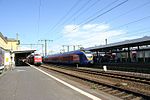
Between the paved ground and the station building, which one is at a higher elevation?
the station building

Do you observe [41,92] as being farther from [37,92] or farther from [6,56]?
[6,56]

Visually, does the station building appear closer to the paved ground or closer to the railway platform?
the paved ground

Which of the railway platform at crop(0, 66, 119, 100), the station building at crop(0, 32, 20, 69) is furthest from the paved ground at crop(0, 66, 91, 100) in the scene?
the station building at crop(0, 32, 20, 69)

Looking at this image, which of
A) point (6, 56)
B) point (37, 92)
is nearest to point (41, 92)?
point (37, 92)

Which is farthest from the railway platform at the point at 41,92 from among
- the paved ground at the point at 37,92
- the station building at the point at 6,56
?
the station building at the point at 6,56

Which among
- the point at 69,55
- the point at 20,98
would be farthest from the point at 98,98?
the point at 69,55

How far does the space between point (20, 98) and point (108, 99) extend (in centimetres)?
345

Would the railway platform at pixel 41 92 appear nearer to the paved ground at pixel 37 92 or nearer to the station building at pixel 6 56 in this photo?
the paved ground at pixel 37 92

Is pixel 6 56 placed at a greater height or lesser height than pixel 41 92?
greater

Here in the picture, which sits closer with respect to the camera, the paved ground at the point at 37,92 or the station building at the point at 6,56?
the paved ground at the point at 37,92

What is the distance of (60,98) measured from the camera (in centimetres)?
963

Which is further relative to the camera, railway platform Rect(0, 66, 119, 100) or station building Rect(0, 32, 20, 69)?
station building Rect(0, 32, 20, 69)

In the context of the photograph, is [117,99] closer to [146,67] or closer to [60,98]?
[60,98]

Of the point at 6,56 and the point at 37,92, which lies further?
the point at 6,56
